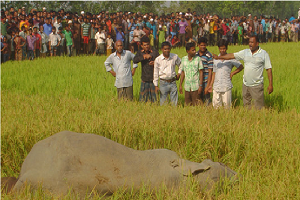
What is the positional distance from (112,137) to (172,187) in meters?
1.48

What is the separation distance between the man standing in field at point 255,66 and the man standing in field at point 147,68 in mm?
1232

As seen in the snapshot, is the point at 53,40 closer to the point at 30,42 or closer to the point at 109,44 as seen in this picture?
the point at 30,42

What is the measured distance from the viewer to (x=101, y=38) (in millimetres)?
15828

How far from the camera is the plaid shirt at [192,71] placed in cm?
646

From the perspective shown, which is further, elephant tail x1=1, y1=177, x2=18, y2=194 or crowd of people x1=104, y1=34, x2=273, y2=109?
crowd of people x1=104, y1=34, x2=273, y2=109

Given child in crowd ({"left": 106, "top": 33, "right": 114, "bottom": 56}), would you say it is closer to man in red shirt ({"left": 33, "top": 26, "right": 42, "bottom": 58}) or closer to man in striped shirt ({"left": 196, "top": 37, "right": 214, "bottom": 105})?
man in red shirt ({"left": 33, "top": 26, "right": 42, "bottom": 58})

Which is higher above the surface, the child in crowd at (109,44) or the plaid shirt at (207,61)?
the child in crowd at (109,44)

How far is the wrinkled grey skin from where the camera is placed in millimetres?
3215

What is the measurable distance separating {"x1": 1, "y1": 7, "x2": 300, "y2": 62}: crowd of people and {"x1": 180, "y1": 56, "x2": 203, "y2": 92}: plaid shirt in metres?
5.21

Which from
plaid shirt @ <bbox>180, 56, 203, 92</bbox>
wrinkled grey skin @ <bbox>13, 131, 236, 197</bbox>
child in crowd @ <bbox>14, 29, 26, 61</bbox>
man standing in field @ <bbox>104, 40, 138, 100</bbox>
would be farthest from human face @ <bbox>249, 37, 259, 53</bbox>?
child in crowd @ <bbox>14, 29, 26, 61</bbox>

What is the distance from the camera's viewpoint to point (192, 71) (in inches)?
255

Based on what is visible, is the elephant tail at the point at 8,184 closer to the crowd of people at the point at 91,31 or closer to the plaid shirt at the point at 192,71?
the plaid shirt at the point at 192,71

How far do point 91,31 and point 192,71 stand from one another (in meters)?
10.4

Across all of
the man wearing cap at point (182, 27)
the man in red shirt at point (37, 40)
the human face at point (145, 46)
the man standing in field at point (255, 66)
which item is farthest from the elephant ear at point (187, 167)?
the man wearing cap at point (182, 27)
